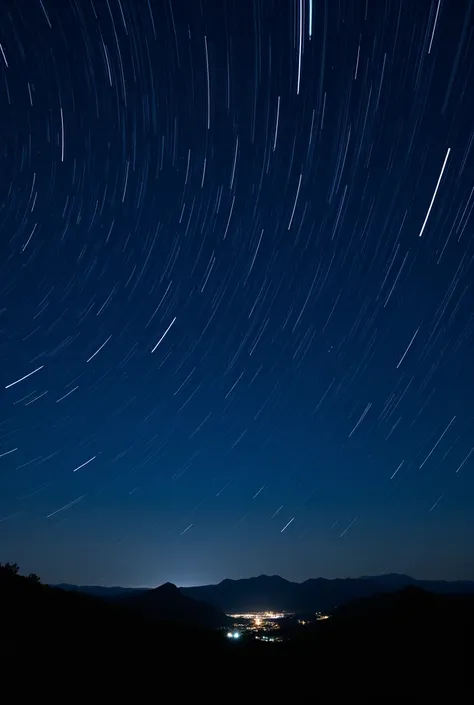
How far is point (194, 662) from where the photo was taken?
18.7 m

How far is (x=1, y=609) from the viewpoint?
706 inches

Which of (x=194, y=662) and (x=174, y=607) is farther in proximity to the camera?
(x=174, y=607)

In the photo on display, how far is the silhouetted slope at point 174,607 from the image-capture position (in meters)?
95.7

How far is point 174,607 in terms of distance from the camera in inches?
4067

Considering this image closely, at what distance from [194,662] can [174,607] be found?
9730 cm

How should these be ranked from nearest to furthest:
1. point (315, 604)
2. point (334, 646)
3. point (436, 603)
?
point (334, 646) → point (436, 603) → point (315, 604)

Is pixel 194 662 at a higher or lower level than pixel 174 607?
higher

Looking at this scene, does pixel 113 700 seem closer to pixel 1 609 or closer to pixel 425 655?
pixel 1 609

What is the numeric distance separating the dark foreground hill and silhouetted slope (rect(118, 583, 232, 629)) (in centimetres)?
7770

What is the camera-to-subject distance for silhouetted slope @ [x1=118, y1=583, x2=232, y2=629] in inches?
3767

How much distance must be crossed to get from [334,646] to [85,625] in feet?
48.4


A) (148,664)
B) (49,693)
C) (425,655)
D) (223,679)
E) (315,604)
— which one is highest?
(49,693)

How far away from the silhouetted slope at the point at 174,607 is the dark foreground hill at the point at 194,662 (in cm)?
7770

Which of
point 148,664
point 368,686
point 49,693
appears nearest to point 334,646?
point 368,686
